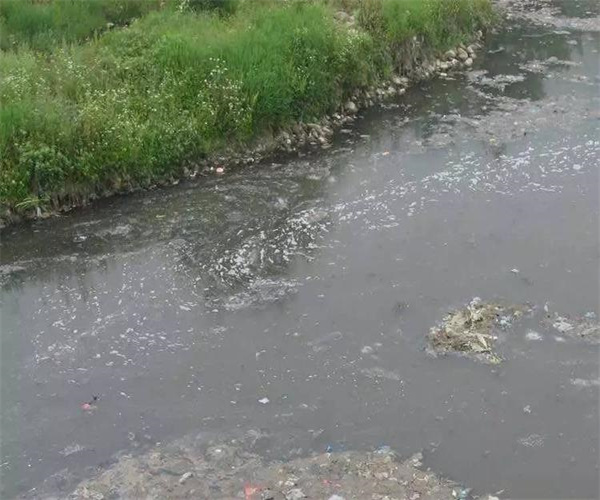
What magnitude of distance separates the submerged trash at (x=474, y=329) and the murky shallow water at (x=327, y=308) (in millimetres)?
132

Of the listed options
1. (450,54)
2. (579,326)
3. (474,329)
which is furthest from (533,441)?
(450,54)

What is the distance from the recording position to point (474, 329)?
7.41m

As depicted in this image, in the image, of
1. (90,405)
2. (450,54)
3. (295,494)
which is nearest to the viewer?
(295,494)

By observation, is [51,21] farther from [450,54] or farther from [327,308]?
[327,308]

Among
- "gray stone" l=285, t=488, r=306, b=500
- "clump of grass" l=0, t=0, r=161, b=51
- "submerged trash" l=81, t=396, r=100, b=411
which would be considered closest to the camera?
"gray stone" l=285, t=488, r=306, b=500

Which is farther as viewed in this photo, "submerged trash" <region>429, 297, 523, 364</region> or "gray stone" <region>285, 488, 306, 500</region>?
"submerged trash" <region>429, 297, 523, 364</region>

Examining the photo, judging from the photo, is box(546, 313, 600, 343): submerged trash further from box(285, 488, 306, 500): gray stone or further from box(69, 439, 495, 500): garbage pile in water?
box(285, 488, 306, 500): gray stone

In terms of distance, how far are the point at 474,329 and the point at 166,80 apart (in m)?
6.08

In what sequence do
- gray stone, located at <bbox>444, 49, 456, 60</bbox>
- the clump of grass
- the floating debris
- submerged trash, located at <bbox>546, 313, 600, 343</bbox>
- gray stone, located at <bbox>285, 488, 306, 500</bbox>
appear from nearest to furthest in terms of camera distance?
gray stone, located at <bbox>285, 488, 306, 500</bbox>
the floating debris
submerged trash, located at <bbox>546, 313, 600, 343</bbox>
the clump of grass
gray stone, located at <bbox>444, 49, 456, 60</bbox>

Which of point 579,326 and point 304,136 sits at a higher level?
point 304,136

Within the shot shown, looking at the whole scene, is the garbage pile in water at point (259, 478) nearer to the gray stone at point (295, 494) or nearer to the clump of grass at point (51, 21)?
the gray stone at point (295, 494)

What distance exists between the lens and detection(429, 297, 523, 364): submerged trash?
7.14 metres

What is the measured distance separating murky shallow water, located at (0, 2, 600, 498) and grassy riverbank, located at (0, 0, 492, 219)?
23.6 inches

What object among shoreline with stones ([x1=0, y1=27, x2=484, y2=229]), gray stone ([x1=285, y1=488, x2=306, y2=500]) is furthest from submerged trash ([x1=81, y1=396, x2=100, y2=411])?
shoreline with stones ([x1=0, y1=27, x2=484, y2=229])
